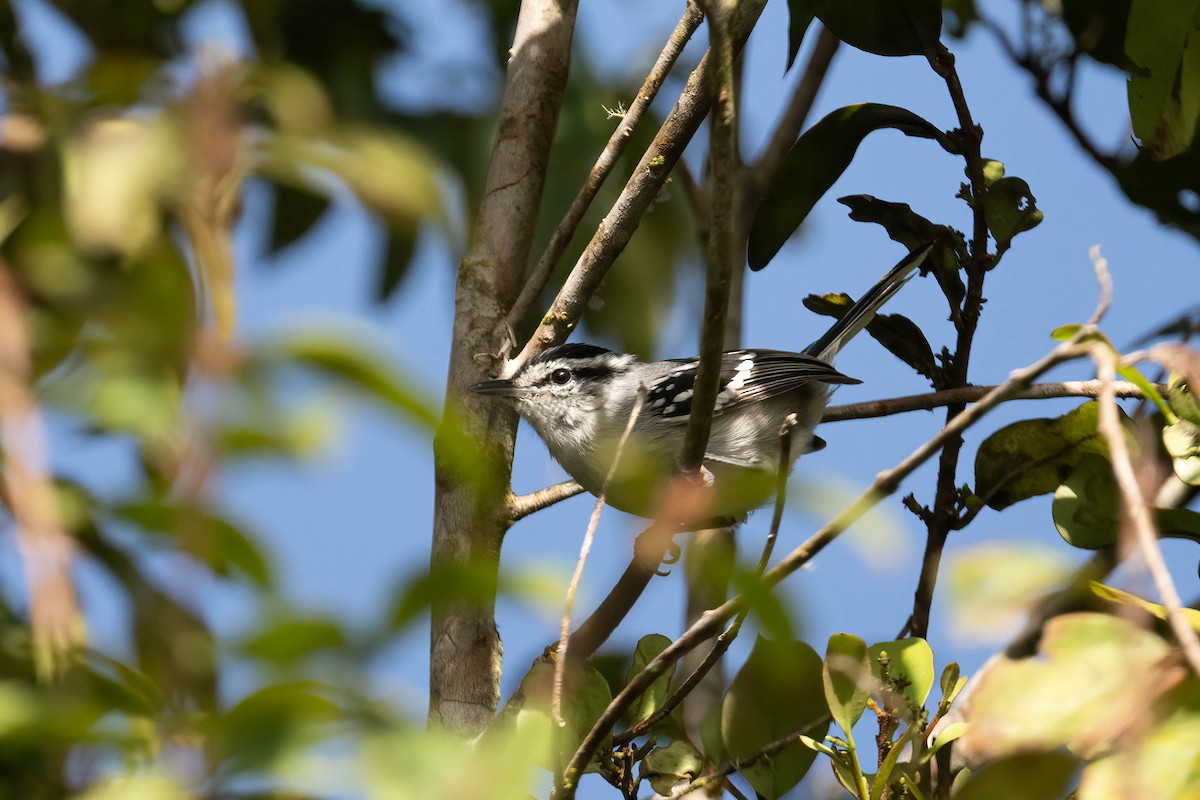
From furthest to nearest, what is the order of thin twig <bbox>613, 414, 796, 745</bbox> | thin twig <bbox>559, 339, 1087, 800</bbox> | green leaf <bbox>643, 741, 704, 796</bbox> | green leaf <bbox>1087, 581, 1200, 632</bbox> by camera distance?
green leaf <bbox>643, 741, 704, 796</bbox> < thin twig <bbox>613, 414, 796, 745</bbox> < green leaf <bbox>1087, 581, 1200, 632</bbox> < thin twig <bbox>559, 339, 1087, 800</bbox>

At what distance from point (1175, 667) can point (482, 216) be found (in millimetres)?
1934

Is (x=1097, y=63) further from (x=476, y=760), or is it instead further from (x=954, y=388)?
(x=476, y=760)

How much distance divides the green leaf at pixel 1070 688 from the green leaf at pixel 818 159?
163cm

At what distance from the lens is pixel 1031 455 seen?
2246mm

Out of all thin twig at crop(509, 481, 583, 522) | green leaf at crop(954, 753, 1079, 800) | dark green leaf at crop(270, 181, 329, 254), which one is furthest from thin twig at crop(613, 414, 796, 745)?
dark green leaf at crop(270, 181, 329, 254)

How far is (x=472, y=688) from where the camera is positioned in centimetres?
219

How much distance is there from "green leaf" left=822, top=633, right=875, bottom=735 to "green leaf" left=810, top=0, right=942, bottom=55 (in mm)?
1338

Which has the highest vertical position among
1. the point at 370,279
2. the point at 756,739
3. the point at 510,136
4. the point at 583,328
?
the point at 510,136

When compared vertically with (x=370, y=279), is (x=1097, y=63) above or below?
above

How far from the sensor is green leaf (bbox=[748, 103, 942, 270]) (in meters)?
2.51

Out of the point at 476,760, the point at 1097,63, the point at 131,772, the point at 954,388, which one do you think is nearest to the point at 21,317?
the point at 131,772

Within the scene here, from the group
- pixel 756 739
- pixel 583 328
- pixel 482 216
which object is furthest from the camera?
pixel 583 328

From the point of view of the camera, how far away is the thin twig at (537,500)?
8.21ft

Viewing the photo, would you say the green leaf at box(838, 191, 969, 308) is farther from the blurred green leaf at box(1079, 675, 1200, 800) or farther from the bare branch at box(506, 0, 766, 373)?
the blurred green leaf at box(1079, 675, 1200, 800)
